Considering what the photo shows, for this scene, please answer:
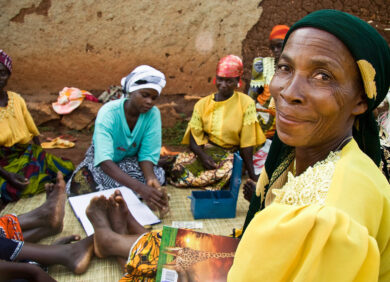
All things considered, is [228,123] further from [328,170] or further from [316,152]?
[328,170]

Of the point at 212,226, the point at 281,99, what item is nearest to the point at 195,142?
the point at 212,226

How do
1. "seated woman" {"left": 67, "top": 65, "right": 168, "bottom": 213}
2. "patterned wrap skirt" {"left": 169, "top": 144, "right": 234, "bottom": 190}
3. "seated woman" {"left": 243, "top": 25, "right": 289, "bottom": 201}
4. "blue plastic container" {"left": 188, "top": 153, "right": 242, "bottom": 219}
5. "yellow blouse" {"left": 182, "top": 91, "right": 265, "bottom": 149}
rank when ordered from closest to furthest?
"blue plastic container" {"left": 188, "top": 153, "right": 242, "bottom": 219}, "seated woman" {"left": 67, "top": 65, "right": 168, "bottom": 213}, "patterned wrap skirt" {"left": 169, "top": 144, "right": 234, "bottom": 190}, "yellow blouse" {"left": 182, "top": 91, "right": 265, "bottom": 149}, "seated woman" {"left": 243, "top": 25, "right": 289, "bottom": 201}

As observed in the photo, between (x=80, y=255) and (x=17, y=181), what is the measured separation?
129 centimetres

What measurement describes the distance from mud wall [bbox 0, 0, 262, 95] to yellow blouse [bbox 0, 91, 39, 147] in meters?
2.22

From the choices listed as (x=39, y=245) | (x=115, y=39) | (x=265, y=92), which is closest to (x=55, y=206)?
(x=39, y=245)

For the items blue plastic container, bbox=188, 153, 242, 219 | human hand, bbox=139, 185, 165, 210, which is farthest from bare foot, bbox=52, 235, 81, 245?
blue plastic container, bbox=188, 153, 242, 219

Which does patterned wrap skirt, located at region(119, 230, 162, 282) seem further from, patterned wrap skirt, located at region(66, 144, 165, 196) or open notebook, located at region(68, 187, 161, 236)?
patterned wrap skirt, located at region(66, 144, 165, 196)

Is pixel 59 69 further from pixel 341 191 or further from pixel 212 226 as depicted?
pixel 341 191

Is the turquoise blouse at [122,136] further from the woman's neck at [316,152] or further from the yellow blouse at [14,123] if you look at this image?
the woman's neck at [316,152]

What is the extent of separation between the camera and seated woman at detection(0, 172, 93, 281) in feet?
4.94

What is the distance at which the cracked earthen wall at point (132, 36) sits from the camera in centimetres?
487

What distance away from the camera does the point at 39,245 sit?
5.93 feet

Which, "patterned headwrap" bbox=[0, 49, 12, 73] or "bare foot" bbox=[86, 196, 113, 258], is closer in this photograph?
"bare foot" bbox=[86, 196, 113, 258]

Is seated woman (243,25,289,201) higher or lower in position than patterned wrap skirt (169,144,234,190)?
higher
